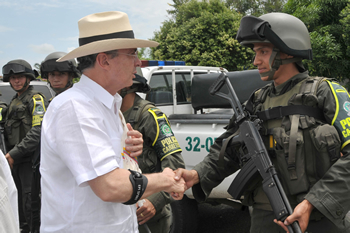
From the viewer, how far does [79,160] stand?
1345mm

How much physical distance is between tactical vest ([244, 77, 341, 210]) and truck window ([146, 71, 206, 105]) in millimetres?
3440

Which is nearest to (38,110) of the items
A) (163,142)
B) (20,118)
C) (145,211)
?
(20,118)

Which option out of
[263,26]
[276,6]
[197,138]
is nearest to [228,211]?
[197,138]

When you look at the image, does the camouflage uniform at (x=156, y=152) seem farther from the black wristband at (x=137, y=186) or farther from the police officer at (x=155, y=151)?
the black wristband at (x=137, y=186)

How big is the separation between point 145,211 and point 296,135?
1.19 meters

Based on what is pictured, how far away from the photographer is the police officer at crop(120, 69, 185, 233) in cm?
240

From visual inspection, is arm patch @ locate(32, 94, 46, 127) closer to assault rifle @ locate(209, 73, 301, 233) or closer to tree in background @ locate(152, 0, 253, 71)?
assault rifle @ locate(209, 73, 301, 233)

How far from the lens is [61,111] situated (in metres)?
1.41

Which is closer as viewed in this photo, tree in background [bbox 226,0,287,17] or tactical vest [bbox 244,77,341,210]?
tactical vest [bbox 244,77,341,210]

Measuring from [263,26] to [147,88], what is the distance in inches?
49.2

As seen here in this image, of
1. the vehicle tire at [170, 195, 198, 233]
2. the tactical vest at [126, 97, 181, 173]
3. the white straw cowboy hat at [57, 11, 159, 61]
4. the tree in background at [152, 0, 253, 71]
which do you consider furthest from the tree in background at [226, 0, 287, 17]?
the white straw cowboy hat at [57, 11, 159, 61]

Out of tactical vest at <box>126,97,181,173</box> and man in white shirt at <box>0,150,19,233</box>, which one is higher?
man in white shirt at <box>0,150,19,233</box>

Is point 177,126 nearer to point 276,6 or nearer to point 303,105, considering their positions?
point 303,105

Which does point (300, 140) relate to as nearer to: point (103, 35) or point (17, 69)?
point (103, 35)
